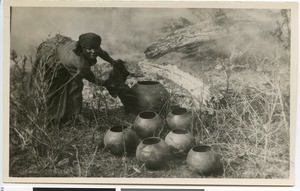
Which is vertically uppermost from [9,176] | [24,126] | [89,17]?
[89,17]

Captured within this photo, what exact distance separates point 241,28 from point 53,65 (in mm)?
801

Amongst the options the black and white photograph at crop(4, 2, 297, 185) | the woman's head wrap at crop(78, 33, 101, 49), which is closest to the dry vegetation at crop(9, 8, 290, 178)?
the black and white photograph at crop(4, 2, 297, 185)

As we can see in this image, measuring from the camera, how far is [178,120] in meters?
1.76

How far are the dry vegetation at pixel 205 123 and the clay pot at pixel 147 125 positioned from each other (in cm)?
3

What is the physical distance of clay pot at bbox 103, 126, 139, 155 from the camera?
1739 millimetres

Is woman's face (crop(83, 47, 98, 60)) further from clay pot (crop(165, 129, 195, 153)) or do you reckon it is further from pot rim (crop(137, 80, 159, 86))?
clay pot (crop(165, 129, 195, 153))

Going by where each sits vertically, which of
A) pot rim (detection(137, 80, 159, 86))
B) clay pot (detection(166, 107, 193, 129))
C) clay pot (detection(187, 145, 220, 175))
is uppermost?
pot rim (detection(137, 80, 159, 86))

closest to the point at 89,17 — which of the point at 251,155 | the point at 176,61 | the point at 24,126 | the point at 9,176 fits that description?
the point at 176,61

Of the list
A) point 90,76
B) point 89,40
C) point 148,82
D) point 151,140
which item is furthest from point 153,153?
point 89,40

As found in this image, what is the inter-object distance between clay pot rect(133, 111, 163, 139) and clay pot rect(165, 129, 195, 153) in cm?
6

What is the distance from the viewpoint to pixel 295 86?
69.6 inches

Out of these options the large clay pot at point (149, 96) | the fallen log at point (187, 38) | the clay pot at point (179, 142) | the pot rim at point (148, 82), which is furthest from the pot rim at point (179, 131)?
the fallen log at point (187, 38)

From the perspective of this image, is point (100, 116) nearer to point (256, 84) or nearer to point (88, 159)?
point (88, 159)

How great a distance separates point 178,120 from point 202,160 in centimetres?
19
